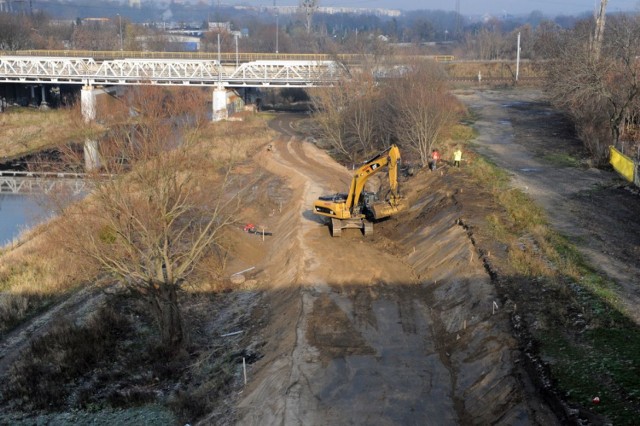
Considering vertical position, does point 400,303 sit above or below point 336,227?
below

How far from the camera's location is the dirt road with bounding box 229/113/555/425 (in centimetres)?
1574

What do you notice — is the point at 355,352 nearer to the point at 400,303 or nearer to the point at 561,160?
the point at 400,303

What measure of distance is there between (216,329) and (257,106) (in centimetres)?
5894

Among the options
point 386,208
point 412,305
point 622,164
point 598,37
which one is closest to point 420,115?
point 622,164

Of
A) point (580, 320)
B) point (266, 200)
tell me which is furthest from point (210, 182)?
point (580, 320)

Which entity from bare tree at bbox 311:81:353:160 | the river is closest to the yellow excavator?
the river

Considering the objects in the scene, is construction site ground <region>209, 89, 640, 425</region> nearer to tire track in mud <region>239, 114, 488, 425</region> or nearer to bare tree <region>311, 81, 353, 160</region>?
tire track in mud <region>239, 114, 488, 425</region>

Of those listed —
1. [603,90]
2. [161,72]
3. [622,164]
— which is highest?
[603,90]

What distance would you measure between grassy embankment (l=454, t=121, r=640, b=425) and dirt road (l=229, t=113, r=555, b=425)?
793mm

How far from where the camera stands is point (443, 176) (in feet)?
113

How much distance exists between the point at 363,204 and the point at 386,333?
8896 millimetres

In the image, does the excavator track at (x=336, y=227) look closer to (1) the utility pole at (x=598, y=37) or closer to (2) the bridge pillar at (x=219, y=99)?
(1) the utility pole at (x=598, y=37)

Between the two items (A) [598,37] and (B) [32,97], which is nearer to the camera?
(A) [598,37]

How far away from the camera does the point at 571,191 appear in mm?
30344
